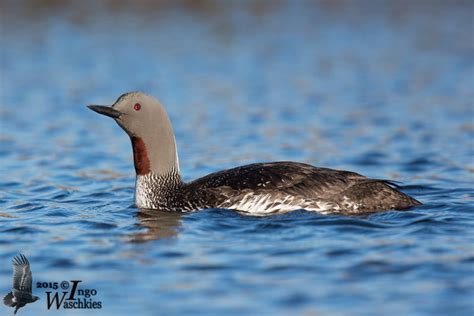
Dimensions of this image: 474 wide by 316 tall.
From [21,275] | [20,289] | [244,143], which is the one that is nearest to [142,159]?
[21,275]

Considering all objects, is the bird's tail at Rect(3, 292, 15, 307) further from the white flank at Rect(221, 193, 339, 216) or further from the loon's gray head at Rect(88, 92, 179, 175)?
the loon's gray head at Rect(88, 92, 179, 175)

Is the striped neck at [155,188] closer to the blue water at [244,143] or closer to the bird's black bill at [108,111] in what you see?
the blue water at [244,143]

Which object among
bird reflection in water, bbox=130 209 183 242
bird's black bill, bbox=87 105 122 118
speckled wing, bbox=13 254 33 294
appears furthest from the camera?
bird's black bill, bbox=87 105 122 118

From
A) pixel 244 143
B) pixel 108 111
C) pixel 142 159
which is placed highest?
pixel 244 143

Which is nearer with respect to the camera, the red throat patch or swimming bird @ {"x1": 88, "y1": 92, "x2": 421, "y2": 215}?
swimming bird @ {"x1": 88, "y1": 92, "x2": 421, "y2": 215}

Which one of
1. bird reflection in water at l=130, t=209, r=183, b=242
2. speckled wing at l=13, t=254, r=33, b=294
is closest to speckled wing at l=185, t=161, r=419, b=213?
bird reflection in water at l=130, t=209, r=183, b=242

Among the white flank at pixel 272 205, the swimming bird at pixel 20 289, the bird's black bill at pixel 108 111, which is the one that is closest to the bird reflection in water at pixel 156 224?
the white flank at pixel 272 205

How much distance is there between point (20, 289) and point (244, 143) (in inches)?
257

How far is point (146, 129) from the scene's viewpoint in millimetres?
8867

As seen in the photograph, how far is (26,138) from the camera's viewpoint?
13180mm

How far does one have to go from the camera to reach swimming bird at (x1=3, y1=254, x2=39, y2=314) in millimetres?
6379

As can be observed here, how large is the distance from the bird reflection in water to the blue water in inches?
1.3

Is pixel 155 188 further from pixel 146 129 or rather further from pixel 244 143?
pixel 244 143

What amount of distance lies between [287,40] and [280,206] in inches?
501
